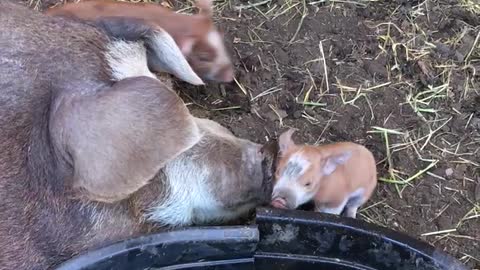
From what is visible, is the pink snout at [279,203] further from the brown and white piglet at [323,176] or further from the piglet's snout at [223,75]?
the piglet's snout at [223,75]

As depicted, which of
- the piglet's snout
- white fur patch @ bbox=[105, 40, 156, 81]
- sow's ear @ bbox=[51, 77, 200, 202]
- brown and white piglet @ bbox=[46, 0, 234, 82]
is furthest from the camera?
the piglet's snout

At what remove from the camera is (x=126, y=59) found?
2896mm

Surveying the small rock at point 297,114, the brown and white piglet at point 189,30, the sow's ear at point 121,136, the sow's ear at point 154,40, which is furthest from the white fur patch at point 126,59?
the small rock at point 297,114

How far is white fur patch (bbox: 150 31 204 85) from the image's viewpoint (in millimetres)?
3012

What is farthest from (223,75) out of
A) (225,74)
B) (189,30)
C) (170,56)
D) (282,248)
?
(282,248)

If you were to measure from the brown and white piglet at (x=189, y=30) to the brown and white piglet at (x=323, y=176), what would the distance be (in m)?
0.55

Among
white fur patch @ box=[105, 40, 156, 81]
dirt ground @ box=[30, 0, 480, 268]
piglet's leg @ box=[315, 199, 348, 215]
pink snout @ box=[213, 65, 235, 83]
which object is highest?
white fur patch @ box=[105, 40, 156, 81]

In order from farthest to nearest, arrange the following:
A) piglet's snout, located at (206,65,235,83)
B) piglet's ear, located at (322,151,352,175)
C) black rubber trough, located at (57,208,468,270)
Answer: piglet's snout, located at (206,65,235,83) → piglet's ear, located at (322,151,352,175) → black rubber trough, located at (57,208,468,270)

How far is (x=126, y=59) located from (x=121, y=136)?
366 millimetres

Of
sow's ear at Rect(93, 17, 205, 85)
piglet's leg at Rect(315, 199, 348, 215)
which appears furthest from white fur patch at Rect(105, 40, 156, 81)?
piglet's leg at Rect(315, 199, 348, 215)

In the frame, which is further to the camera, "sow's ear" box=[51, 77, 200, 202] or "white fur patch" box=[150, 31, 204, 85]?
"white fur patch" box=[150, 31, 204, 85]

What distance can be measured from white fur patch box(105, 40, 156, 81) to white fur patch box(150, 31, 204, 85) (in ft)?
0.20

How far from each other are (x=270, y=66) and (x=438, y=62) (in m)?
0.64

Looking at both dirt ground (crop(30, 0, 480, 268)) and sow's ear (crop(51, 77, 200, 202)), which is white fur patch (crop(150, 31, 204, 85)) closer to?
sow's ear (crop(51, 77, 200, 202))
